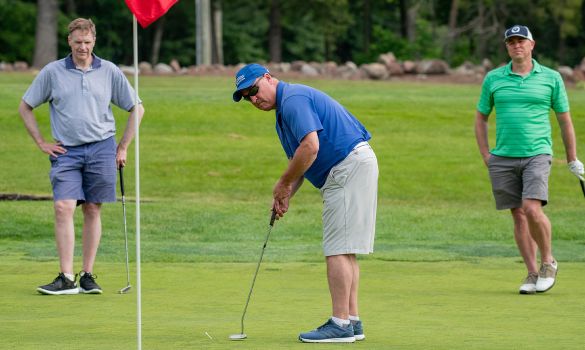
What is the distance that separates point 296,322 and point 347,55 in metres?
62.5

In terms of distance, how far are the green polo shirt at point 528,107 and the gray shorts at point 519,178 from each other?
6 centimetres

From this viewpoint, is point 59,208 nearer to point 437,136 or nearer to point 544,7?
point 437,136

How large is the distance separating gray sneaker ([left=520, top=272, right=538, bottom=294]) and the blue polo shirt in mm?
2816

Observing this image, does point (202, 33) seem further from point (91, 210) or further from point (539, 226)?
point (539, 226)

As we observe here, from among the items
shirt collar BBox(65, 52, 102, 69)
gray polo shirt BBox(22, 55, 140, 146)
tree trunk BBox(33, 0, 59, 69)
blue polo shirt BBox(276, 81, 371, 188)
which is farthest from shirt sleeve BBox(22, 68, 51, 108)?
tree trunk BBox(33, 0, 59, 69)

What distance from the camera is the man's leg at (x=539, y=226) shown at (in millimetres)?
10352

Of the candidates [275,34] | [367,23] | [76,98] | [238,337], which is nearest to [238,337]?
[238,337]

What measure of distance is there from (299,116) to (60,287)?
127 inches

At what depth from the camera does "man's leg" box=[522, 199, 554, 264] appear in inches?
408

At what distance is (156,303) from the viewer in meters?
9.31

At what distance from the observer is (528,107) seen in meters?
10.5

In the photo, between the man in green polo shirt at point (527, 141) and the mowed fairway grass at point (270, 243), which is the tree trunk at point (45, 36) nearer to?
the mowed fairway grass at point (270, 243)

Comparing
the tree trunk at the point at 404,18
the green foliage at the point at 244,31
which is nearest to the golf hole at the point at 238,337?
the tree trunk at the point at 404,18

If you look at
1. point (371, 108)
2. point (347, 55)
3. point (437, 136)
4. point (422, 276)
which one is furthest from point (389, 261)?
point (347, 55)
